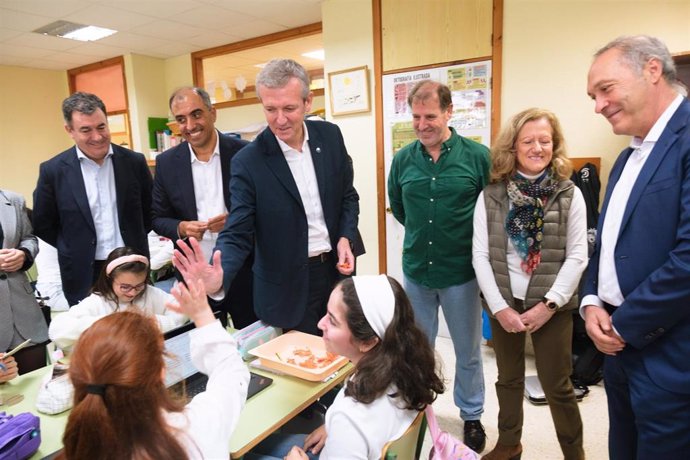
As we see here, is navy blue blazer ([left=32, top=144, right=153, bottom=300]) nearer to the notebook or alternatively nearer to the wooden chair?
the notebook

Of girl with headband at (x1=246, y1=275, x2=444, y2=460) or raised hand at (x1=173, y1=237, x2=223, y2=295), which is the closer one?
girl with headband at (x1=246, y1=275, x2=444, y2=460)

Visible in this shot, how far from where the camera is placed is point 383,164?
12.1 ft

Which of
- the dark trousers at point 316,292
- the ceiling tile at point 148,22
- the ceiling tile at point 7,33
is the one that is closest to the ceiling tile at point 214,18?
the ceiling tile at point 148,22

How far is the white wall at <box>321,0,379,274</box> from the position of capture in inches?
141

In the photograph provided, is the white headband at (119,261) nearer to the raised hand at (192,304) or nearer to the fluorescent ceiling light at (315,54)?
the raised hand at (192,304)

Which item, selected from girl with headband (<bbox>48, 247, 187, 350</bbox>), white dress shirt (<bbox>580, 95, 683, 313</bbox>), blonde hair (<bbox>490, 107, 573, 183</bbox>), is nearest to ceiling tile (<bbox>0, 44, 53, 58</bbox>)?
girl with headband (<bbox>48, 247, 187, 350</bbox>)

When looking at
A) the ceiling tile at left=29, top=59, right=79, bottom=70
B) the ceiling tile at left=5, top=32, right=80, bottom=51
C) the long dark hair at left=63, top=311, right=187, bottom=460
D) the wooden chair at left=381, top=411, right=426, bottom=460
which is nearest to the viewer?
the long dark hair at left=63, top=311, right=187, bottom=460

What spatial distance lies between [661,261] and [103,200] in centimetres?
252

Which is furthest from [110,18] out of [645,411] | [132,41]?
[645,411]

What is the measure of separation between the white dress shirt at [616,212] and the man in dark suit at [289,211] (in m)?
0.91

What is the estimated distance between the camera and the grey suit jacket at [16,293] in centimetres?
196

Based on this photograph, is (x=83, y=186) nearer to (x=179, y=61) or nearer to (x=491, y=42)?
(x=491, y=42)

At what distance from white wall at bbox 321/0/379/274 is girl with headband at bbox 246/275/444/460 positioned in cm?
257

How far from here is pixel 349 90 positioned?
12.2 ft
